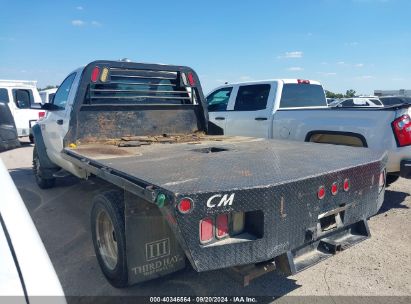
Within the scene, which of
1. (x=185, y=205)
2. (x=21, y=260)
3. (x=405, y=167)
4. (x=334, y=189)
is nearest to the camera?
(x=21, y=260)

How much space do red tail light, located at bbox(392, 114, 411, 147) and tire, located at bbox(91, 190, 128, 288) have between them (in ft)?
12.2

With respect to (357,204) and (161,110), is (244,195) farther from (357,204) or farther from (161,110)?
(161,110)

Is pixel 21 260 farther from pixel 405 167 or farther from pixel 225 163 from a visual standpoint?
pixel 405 167

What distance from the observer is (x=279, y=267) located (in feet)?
8.39

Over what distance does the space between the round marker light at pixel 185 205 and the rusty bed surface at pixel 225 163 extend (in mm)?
63

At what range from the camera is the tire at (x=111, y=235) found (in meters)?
2.81

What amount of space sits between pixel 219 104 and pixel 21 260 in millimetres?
7054

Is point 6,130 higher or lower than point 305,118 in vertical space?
higher

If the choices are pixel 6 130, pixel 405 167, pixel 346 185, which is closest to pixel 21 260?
pixel 6 130

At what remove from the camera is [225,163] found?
9.78 feet

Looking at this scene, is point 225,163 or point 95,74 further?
point 95,74

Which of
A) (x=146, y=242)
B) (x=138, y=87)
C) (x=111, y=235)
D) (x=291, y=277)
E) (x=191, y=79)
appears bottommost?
(x=291, y=277)

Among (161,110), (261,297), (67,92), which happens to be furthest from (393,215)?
(67,92)

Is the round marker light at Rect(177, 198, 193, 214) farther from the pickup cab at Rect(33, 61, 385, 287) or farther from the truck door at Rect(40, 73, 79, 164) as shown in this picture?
the truck door at Rect(40, 73, 79, 164)
